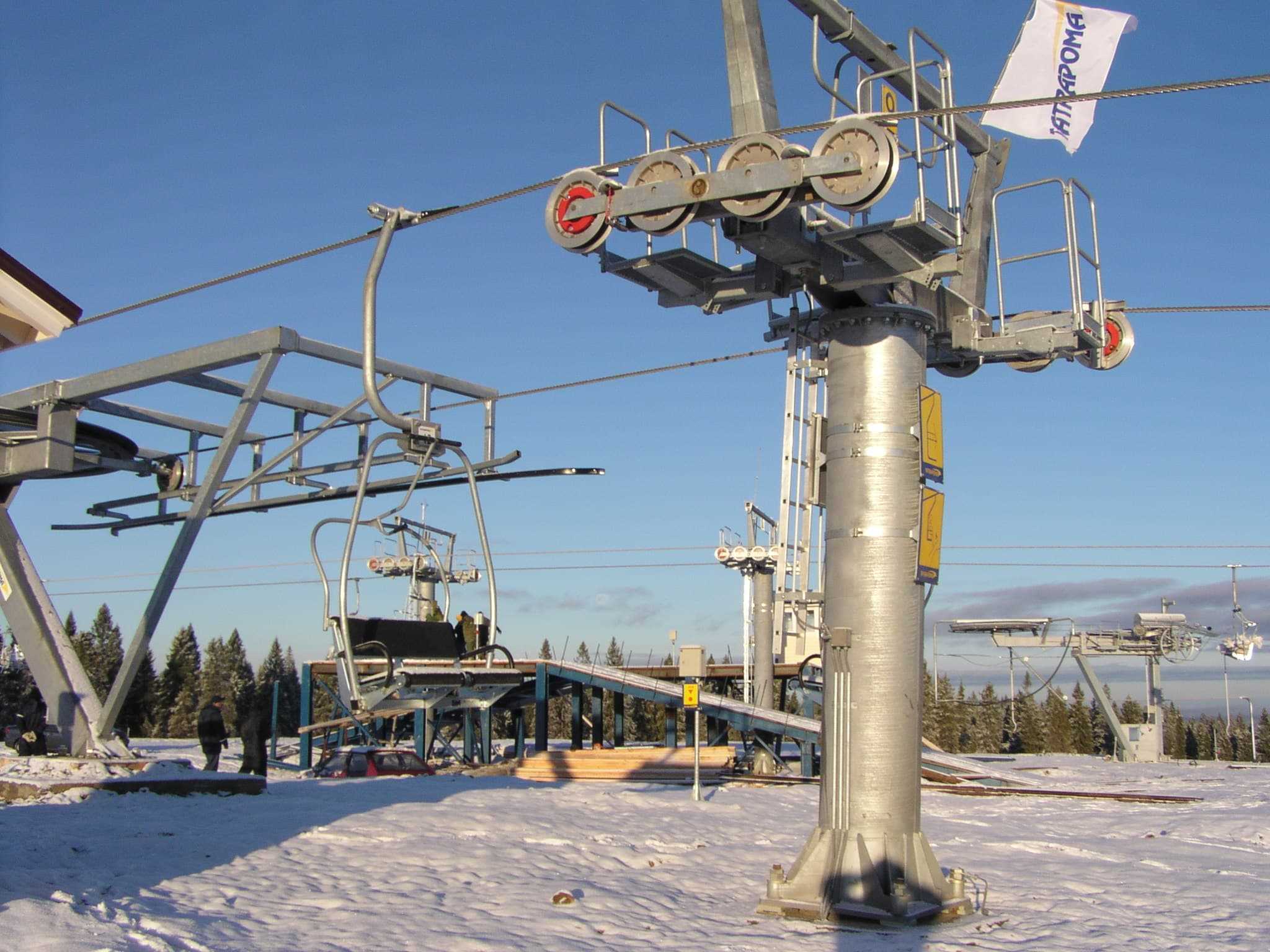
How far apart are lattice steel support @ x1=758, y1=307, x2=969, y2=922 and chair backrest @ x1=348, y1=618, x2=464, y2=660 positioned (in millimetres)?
4601

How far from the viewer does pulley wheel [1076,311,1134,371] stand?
38.5 ft

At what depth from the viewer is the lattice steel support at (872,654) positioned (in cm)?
959

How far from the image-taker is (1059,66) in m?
11.2

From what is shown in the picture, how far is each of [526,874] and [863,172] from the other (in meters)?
6.69

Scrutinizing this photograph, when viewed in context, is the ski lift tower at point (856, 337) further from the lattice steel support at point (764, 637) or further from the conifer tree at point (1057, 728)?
the conifer tree at point (1057, 728)

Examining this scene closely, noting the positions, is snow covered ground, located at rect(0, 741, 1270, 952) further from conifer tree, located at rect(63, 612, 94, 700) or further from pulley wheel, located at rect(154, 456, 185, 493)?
conifer tree, located at rect(63, 612, 94, 700)

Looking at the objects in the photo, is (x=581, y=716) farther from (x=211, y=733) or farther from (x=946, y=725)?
(x=946, y=725)

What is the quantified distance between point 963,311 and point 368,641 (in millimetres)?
6379

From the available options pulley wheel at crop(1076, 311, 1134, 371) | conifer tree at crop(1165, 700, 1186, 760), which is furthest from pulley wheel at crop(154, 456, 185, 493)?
conifer tree at crop(1165, 700, 1186, 760)

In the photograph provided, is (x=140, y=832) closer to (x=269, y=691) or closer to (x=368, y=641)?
(x=368, y=641)

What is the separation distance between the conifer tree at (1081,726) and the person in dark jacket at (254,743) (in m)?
71.7

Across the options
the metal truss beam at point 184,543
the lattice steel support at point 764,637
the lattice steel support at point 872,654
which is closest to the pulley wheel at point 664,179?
the lattice steel support at point 872,654

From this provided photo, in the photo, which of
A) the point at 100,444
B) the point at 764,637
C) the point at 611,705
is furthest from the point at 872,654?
the point at 611,705

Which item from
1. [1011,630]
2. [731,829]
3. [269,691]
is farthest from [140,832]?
[269,691]
